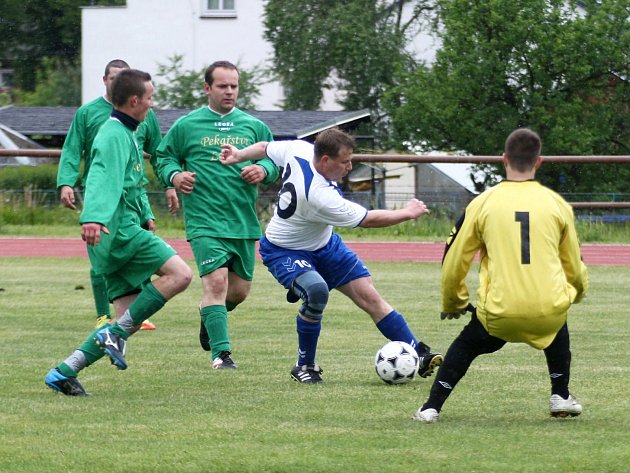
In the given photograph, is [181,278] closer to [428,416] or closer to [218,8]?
[428,416]

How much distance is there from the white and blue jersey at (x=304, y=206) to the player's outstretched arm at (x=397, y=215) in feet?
0.19

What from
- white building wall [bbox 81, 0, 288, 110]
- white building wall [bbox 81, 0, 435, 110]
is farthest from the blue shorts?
white building wall [bbox 81, 0, 288, 110]

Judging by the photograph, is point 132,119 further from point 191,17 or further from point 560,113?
point 191,17

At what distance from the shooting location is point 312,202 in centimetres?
693

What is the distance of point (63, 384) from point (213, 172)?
6.34ft

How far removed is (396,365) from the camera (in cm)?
698

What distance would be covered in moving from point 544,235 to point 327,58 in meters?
37.4

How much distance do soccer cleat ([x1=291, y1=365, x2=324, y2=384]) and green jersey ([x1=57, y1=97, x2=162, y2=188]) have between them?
1.89 meters

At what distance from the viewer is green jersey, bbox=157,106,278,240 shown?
791 cm

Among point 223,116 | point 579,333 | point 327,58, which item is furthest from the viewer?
point 327,58

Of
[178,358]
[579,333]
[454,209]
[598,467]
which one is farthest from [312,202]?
[454,209]

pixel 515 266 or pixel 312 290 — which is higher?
pixel 515 266

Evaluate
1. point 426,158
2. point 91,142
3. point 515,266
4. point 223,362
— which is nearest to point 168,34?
point 426,158

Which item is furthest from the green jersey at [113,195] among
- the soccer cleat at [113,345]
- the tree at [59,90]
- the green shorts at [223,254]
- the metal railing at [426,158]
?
the tree at [59,90]
